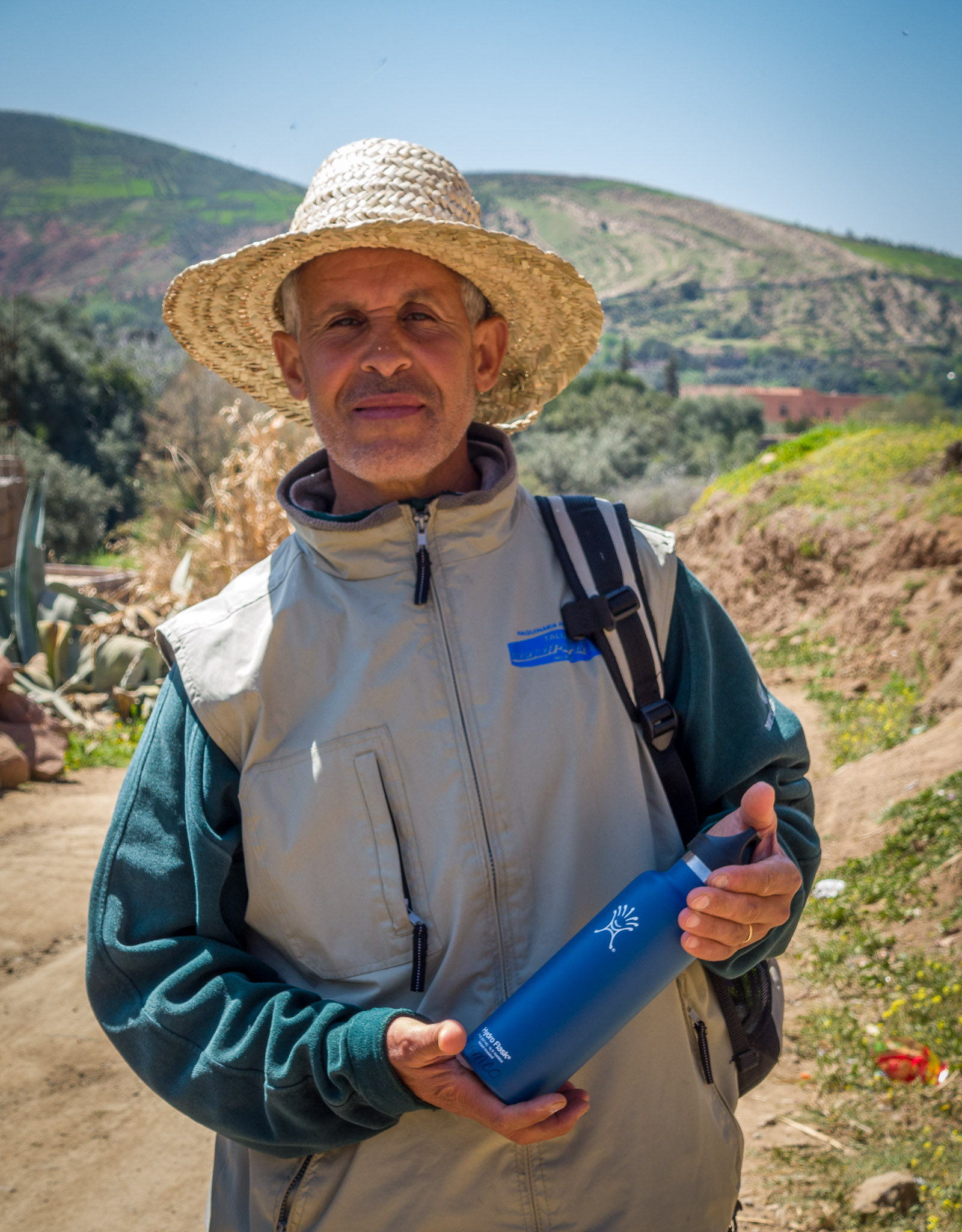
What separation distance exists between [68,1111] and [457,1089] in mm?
2593

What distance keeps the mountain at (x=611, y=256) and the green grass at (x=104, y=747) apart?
62.6 metres

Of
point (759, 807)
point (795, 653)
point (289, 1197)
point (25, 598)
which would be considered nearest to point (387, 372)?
point (759, 807)

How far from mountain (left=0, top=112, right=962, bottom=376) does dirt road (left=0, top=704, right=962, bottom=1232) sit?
211ft

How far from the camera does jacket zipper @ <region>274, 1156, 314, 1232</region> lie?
4.39 feet

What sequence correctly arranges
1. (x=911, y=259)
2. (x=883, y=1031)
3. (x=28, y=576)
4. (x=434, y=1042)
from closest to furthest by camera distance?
(x=434, y=1042) < (x=883, y=1031) < (x=28, y=576) < (x=911, y=259)

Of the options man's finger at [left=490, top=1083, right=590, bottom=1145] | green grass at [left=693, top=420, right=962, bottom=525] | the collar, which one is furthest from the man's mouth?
green grass at [left=693, top=420, right=962, bottom=525]

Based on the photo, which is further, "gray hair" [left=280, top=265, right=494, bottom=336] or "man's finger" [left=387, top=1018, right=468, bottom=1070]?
"gray hair" [left=280, top=265, right=494, bottom=336]

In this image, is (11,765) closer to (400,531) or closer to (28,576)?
(28,576)

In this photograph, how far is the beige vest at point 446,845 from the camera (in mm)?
1342

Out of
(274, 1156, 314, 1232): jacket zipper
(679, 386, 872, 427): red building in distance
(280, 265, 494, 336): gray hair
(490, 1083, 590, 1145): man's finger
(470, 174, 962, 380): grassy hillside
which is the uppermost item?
(470, 174, 962, 380): grassy hillside

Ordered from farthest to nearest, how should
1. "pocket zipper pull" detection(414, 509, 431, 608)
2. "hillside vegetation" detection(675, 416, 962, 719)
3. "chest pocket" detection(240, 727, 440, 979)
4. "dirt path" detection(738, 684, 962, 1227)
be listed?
"hillside vegetation" detection(675, 416, 962, 719) → "dirt path" detection(738, 684, 962, 1227) → "pocket zipper pull" detection(414, 509, 431, 608) → "chest pocket" detection(240, 727, 440, 979)

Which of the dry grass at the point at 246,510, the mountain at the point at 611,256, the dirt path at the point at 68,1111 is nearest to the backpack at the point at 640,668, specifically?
the dirt path at the point at 68,1111

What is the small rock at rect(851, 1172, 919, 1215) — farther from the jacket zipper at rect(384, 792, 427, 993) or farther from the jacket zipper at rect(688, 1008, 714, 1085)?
the jacket zipper at rect(384, 792, 427, 993)

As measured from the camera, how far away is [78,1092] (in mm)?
3238
